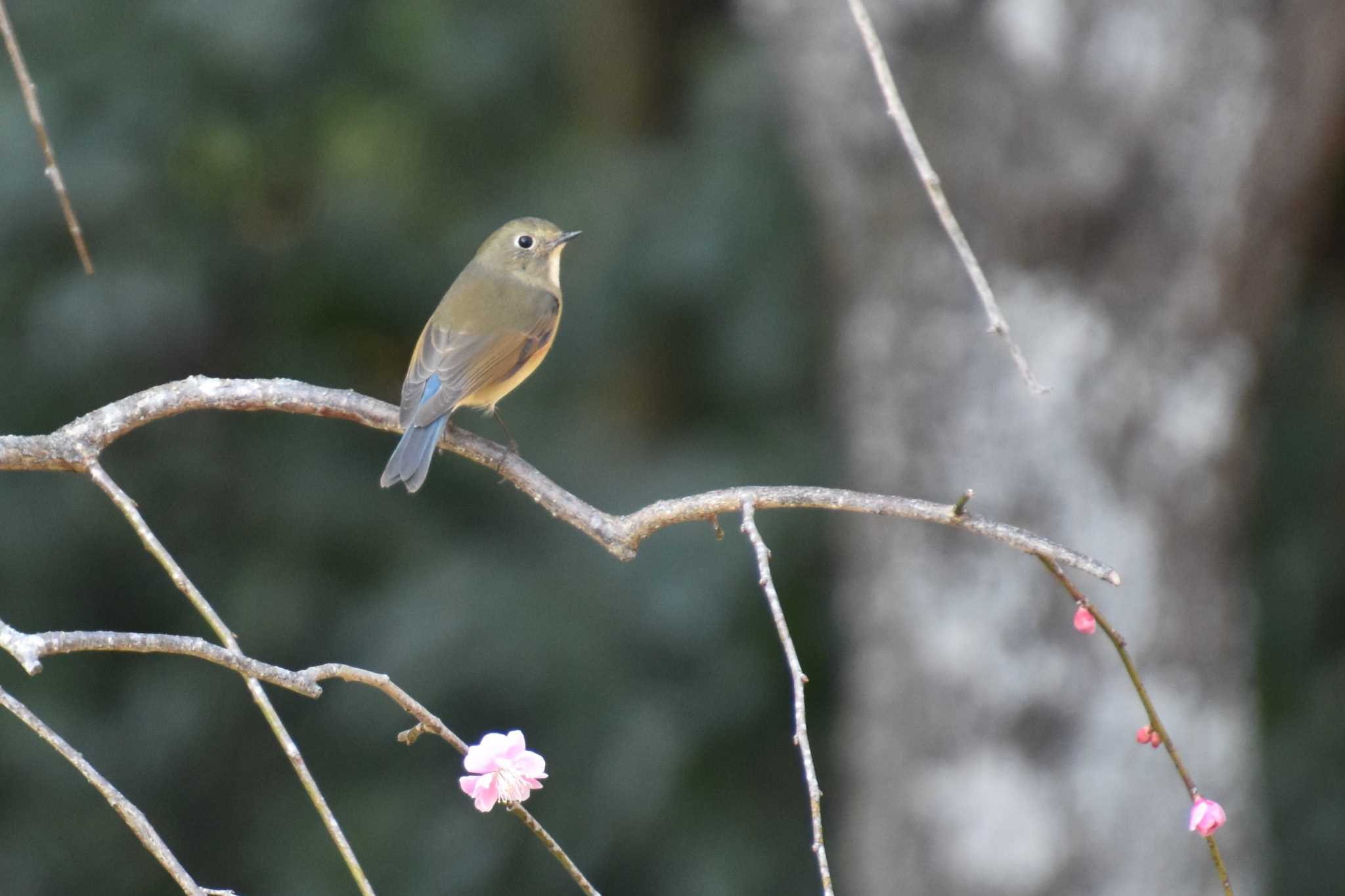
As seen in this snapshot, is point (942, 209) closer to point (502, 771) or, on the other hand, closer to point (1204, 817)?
point (1204, 817)

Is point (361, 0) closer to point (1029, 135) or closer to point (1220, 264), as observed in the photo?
point (1029, 135)

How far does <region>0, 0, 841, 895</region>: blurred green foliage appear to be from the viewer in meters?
5.07

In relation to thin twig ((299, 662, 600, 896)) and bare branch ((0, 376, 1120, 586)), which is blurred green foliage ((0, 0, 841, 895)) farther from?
thin twig ((299, 662, 600, 896))

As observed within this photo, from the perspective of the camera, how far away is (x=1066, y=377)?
4.13 meters

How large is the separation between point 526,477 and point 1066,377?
235 cm

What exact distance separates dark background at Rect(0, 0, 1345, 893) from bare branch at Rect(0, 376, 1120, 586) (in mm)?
2863

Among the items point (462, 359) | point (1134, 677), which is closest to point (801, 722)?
point (1134, 677)

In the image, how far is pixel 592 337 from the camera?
578 cm

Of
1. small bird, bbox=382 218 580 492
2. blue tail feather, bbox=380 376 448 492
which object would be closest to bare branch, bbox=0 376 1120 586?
small bird, bbox=382 218 580 492

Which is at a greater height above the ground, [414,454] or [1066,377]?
[1066,377]

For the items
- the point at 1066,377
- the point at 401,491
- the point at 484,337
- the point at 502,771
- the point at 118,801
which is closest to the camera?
the point at 118,801

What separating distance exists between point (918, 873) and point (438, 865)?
1.62 m

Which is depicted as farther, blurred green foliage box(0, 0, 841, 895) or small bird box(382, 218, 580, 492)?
blurred green foliage box(0, 0, 841, 895)

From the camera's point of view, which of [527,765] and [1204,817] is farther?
[527,765]
